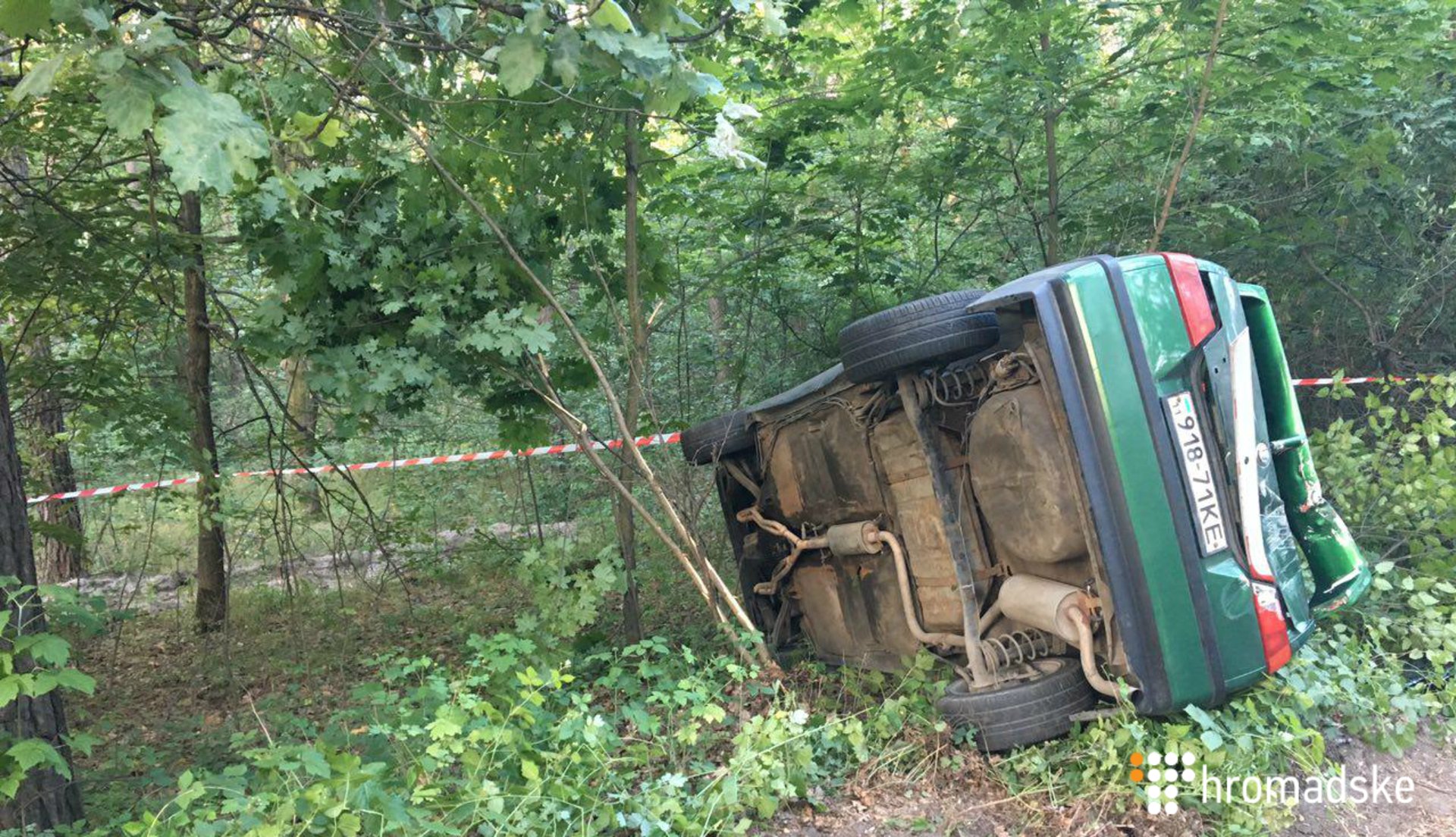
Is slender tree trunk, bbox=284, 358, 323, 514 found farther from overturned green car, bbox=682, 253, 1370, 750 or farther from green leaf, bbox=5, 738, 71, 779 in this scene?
overturned green car, bbox=682, 253, 1370, 750

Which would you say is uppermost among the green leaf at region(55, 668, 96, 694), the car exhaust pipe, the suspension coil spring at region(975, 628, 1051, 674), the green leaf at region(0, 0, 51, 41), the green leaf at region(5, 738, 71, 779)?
the green leaf at region(0, 0, 51, 41)

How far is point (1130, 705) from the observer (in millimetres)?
3012

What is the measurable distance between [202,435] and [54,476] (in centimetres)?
234

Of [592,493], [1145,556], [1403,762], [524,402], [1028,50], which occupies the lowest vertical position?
Result: [1403,762]

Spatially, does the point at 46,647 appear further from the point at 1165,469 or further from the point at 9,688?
the point at 1165,469

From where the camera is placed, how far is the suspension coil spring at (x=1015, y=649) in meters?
3.45

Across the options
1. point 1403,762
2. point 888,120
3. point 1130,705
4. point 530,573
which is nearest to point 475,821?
point 530,573

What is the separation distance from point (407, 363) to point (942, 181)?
4279 millimetres

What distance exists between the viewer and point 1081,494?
3096mm

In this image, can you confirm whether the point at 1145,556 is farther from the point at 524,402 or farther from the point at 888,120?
the point at 888,120

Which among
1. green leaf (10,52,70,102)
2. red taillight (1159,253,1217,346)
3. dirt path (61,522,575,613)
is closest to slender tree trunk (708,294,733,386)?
dirt path (61,522,575,613)

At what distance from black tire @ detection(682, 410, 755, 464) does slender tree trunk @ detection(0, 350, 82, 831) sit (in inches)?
115

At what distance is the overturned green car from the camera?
9.96 feet

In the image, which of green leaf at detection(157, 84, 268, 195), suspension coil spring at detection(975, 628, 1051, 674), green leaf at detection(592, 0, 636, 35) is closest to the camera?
green leaf at detection(157, 84, 268, 195)
